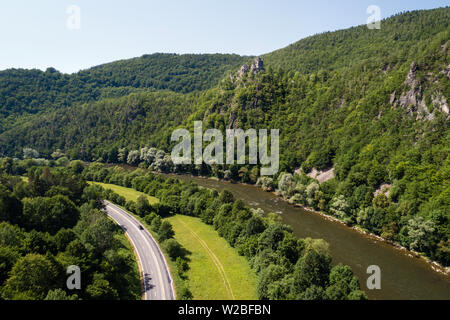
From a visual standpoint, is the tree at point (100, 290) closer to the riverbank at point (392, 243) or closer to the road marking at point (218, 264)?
the road marking at point (218, 264)

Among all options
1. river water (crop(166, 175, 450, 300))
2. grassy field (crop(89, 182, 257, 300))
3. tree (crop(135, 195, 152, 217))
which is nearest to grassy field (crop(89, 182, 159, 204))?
tree (crop(135, 195, 152, 217))

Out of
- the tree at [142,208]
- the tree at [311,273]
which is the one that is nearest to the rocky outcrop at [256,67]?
the tree at [142,208]

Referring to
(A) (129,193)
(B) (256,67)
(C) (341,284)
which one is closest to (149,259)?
(C) (341,284)

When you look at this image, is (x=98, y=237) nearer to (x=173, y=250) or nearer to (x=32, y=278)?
(x=173, y=250)

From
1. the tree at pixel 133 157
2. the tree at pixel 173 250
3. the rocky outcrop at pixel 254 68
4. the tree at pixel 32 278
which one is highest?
the rocky outcrop at pixel 254 68

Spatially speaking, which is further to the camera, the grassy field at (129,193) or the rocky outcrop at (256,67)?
the rocky outcrop at (256,67)
